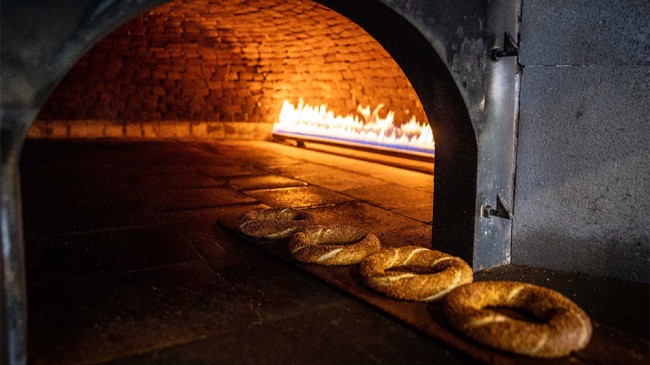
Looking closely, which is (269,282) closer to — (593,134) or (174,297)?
(174,297)

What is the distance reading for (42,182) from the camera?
5324 mm

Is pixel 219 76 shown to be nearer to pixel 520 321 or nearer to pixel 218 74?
pixel 218 74

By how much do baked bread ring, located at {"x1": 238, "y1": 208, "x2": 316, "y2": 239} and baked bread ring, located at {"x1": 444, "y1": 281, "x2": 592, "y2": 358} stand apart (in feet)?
4.75

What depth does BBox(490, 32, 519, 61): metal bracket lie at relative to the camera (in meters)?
2.69

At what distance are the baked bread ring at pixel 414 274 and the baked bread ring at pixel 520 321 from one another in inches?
4.7

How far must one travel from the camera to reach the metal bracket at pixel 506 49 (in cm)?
269

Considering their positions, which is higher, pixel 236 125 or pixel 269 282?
pixel 236 125

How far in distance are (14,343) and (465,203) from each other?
2.37 meters

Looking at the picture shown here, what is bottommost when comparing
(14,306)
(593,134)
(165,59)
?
(14,306)

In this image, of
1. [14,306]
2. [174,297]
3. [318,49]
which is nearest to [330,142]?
[318,49]

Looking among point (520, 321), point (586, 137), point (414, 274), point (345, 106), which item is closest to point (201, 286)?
point (414, 274)

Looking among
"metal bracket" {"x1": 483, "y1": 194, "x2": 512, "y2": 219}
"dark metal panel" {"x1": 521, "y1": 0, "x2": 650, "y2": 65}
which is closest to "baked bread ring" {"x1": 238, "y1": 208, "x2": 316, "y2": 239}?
"metal bracket" {"x1": 483, "y1": 194, "x2": 512, "y2": 219}

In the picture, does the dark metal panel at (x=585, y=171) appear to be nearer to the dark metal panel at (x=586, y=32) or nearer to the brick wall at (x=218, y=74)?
the dark metal panel at (x=586, y=32)

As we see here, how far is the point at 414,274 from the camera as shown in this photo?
241 centimetres
